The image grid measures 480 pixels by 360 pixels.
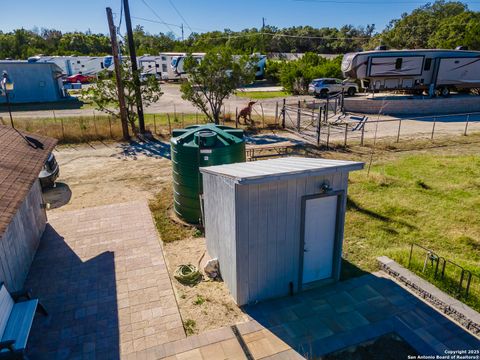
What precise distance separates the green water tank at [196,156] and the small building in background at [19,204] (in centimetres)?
302

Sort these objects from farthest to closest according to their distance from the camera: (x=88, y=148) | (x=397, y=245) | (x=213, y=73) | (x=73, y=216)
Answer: (x=213, y=73)
(x=88, y=148)
(x=73, y=216)
(x=397, y=245)

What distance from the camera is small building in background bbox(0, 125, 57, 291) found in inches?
210

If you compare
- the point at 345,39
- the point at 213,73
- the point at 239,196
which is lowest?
the point at 239,196

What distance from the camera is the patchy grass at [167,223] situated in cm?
830

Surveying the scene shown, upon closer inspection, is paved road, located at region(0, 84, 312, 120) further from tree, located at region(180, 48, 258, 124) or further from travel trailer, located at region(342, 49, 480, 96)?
travel trailer, located at region(342, 49, 480, 96)

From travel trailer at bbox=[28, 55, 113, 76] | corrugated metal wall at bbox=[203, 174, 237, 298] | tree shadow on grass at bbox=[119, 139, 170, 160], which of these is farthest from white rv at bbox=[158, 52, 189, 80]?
corrugated metal wall at bbox=[203, 174, 237, 298]

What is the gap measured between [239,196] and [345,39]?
72184 millimetres

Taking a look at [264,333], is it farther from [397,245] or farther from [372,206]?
[372,206]

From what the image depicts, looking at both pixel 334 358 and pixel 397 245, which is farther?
pixel 397 245

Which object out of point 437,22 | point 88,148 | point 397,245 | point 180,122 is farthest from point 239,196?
point 437,22

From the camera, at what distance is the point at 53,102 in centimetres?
3016

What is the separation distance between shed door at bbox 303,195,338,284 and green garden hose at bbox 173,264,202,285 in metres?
2.03

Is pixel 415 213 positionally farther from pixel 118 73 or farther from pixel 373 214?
pixel 118 73

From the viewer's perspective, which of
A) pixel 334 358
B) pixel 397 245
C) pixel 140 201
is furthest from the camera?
pixel 140 201
